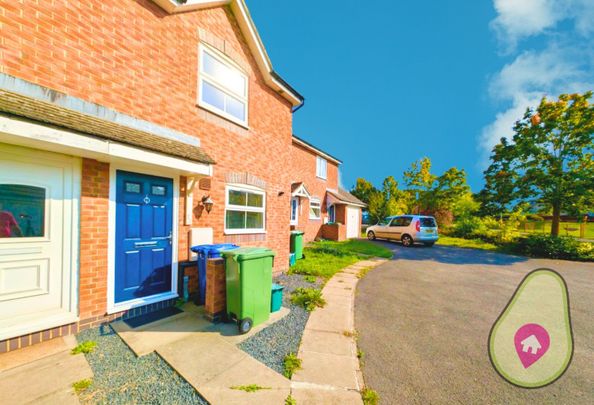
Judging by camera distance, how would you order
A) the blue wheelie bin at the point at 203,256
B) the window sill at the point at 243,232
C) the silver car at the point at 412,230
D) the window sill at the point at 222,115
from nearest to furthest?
1. the blue wheelie bin at the point at 203,256
2. the window sill at the point at 222,115
3. the window sill at the point at 243,232
4. the silver car at the point at 412,230

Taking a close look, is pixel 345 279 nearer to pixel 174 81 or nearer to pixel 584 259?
pixel 174 81

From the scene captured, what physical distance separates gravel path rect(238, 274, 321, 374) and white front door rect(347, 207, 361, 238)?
15299 mm

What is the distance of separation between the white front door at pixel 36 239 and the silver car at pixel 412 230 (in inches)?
620

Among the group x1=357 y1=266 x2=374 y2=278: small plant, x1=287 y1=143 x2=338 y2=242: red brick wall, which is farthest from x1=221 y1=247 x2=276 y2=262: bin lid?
x1=287 y1=143 x2=338 y2=242: red brick wall

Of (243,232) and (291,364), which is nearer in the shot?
(291,364)

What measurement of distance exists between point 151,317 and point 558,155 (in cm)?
2059

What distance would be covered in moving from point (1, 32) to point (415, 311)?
8.21m

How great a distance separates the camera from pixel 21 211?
327 cm

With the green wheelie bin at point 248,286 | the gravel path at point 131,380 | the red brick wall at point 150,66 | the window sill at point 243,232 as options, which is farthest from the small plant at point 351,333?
the window sill at point 243,232

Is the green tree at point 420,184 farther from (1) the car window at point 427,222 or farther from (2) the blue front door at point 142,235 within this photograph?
(2) the blue front door at point 142,235

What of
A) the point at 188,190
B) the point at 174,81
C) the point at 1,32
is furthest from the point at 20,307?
the point at 174,81

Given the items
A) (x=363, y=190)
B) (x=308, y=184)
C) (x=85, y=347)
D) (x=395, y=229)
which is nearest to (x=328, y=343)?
(x=85, y=347)

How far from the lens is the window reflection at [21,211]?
317 centimetres

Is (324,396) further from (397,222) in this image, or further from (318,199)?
(397,222)
